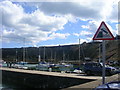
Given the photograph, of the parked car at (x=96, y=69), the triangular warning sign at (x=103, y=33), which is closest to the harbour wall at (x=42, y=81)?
the parked car at (x=96, y=69)

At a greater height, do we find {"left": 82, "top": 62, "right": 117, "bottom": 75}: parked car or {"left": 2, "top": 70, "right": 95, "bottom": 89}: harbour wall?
{"left": 82, "top": 62, "right": 117, "bottom": 75}: parked car

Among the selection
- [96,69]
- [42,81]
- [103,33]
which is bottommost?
[42,81]

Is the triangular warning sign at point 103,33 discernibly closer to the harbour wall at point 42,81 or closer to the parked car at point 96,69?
the harbour wall at point 42,81

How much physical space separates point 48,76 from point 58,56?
131 m

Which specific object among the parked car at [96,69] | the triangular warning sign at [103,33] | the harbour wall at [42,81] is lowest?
the harbour wall at [42,81]

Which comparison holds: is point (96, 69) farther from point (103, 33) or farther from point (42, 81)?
point (103, 33)

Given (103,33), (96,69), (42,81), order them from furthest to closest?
(96,69) → (42,81) → (103,33)

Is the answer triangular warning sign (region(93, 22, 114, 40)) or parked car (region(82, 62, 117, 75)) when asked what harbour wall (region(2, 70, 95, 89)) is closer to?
parked car (region(82, 62, 117, 75))

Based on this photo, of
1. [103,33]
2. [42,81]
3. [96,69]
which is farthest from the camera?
[96,69]

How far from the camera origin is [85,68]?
3262 centimetres

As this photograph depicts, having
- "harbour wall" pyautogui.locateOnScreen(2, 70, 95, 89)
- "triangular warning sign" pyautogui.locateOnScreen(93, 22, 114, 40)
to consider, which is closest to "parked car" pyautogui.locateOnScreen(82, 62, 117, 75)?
"harbour wall" pyautogui.locateOnScreen(2, 70, 95, 89)

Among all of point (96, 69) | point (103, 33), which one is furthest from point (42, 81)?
point (103, 33)

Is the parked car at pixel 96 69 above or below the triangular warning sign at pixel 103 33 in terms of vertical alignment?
below

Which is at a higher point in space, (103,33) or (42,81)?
(103,33)
